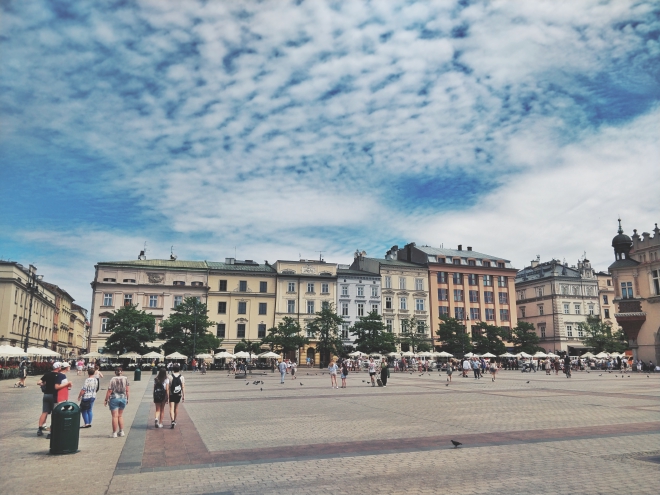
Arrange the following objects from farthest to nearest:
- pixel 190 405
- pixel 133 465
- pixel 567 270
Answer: pixel 567 270 → pixel 190 405 → pixel 133 465

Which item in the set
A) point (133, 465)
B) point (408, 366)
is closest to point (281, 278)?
point (408, 366)

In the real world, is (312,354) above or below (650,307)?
below

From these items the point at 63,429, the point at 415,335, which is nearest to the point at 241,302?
the point at 415,335

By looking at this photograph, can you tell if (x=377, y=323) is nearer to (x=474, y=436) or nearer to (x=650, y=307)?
(x=650, y=307)

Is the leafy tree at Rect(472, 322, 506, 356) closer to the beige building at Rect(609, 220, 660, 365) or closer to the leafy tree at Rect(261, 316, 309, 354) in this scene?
the beige building at Rect(609, 220, 660, 365)

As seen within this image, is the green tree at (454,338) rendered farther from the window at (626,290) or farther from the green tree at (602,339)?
the window at (626,290)

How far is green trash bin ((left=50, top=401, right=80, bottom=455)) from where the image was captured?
31.8 ft

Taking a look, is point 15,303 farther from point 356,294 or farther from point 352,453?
point 352,453

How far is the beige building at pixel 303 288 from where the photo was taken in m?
70.7

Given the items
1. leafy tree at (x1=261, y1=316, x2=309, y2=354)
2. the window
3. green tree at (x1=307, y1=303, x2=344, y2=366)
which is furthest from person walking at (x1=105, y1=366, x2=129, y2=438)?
the window

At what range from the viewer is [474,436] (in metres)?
11.5

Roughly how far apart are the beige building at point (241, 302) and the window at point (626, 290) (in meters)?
42.0

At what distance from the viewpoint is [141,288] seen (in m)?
66.3

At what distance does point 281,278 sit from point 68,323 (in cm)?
6598
